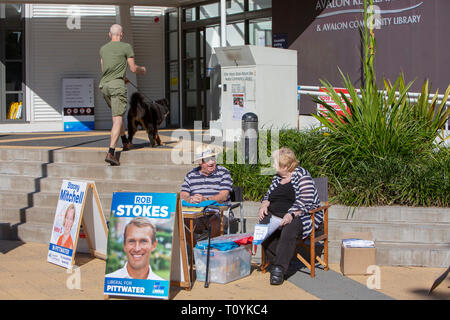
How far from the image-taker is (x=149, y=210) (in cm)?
614

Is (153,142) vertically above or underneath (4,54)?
underneath

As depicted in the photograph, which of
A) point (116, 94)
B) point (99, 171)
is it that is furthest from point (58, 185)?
point (116, 94)

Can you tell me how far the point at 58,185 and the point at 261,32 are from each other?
793 centimetres

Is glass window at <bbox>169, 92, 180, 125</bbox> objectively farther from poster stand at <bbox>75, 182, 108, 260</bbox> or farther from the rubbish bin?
poster stand at <bbox>75, 182, 108, 260</bbox>

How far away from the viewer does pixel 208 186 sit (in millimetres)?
7391

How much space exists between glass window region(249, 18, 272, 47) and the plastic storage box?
32.4 ft

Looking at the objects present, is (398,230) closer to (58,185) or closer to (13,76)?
(58,185)

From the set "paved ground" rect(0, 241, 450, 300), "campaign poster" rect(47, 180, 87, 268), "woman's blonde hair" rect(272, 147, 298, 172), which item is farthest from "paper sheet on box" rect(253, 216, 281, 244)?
"campaign poster" rect(47, 180, 87, 268)

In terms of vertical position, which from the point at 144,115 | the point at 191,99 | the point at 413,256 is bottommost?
the point at 413,256

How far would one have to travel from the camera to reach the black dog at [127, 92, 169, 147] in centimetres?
1012

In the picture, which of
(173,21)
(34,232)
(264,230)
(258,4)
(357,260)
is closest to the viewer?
(264,230)
